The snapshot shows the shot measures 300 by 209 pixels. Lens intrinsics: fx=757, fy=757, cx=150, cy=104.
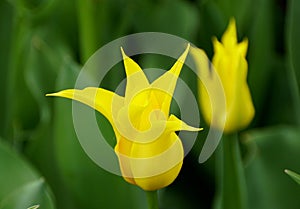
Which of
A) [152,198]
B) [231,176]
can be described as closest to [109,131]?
[231,176]

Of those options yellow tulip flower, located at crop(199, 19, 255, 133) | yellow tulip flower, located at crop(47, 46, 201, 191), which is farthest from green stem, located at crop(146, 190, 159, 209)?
yellow tulip flower, located at crop(199, 19, 255, 133)

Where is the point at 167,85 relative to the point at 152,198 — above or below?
above

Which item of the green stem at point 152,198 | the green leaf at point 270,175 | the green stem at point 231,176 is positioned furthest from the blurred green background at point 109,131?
the green stem at point 152,198

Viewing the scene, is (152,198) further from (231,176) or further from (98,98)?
(231,176)

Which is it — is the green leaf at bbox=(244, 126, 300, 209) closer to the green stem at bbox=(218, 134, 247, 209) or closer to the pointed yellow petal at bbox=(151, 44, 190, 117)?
the green stem at bbox=(218, 134, 247, 209)

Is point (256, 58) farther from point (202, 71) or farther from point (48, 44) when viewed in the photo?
point (202, 71)

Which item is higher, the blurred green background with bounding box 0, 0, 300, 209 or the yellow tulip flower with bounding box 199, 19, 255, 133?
the yellow tulip flower with bounding box 199, 19, 255, 133

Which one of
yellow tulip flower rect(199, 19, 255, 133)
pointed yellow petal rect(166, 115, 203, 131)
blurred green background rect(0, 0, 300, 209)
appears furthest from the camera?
blurred green background rect(0, 0, 300, 209)
